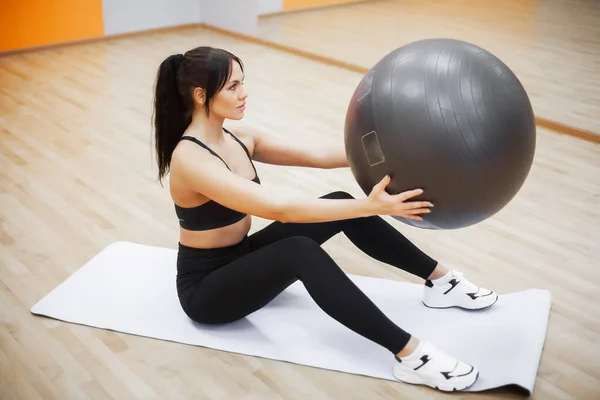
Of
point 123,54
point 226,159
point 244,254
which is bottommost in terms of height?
point 123,54

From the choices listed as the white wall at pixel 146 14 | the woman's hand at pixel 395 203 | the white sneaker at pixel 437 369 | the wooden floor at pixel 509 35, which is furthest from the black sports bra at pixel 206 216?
the white wall at pixel 146 14

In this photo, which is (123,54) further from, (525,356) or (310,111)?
(525,356)

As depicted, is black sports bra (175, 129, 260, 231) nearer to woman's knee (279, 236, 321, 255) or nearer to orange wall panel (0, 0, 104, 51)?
woman's knee (279, 236, 321, 255)

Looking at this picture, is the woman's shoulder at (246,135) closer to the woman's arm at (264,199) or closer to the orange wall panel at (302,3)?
the woman's arm at (264,199)

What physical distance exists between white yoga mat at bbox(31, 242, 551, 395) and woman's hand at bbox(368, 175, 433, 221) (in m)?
0.53

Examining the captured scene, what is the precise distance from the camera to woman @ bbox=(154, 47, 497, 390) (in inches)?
75.7

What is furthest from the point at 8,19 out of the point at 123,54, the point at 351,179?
the point at 351,179

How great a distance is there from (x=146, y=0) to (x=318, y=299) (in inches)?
175

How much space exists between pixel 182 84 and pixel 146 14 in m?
4.16

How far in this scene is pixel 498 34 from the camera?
4562 millimetres

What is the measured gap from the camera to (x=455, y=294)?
2268mm

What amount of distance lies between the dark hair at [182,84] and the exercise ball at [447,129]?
0.43 m

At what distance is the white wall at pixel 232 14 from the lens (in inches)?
222

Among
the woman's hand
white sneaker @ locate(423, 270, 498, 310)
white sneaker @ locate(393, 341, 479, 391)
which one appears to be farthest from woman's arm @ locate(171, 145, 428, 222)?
white sneaker @ locate(423, 270, 498, 310)
